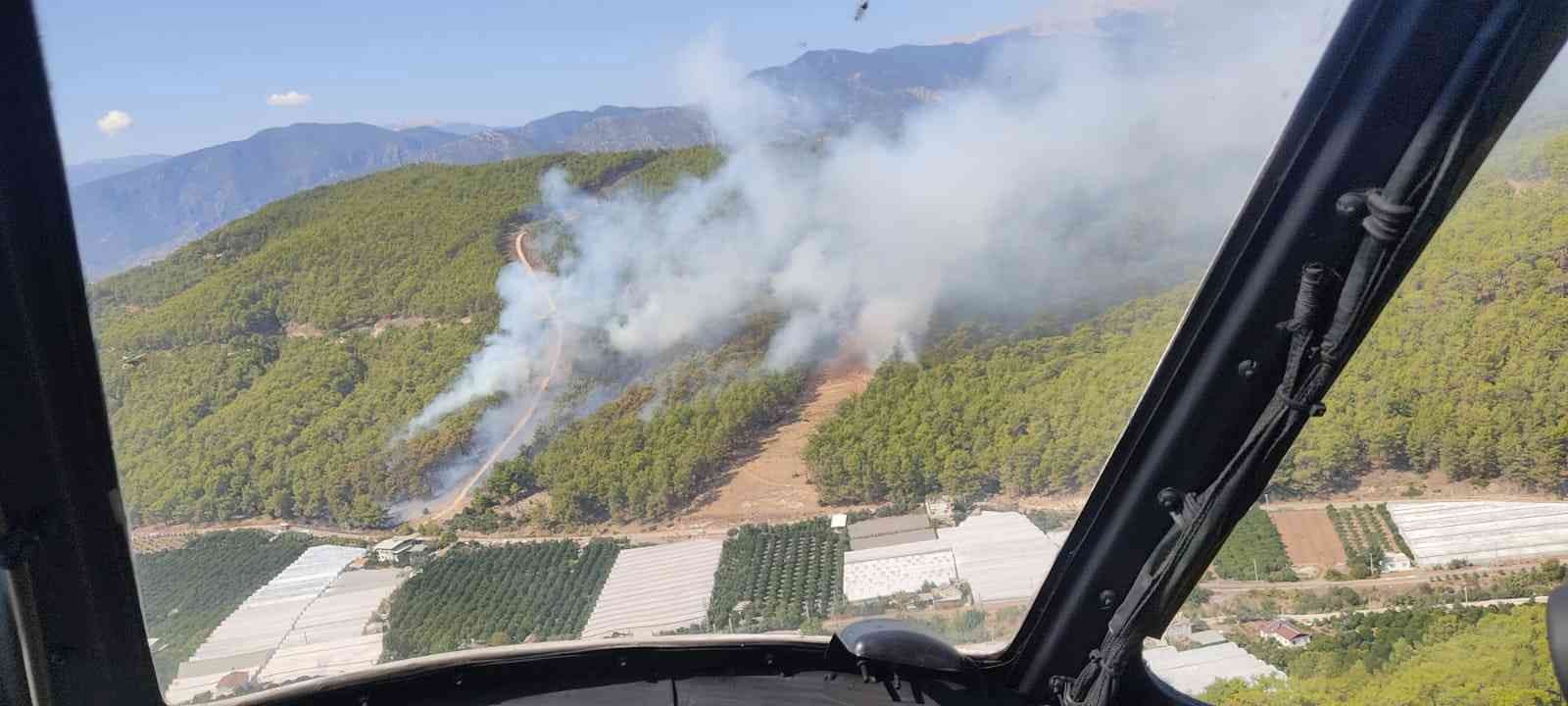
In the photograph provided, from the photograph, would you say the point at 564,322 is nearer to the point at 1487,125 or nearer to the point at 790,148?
the point at 790,148

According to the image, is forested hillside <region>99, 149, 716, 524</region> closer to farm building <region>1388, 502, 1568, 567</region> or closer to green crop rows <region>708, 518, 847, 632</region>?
green crop rows <region>708, 518, 847, 632</region>

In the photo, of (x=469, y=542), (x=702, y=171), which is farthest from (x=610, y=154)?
(x=469, y=542)

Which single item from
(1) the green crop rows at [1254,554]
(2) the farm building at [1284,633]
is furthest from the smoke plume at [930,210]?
(2) the farm building at [1284,633]

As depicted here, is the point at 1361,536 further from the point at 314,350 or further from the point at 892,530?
the point at 314,350

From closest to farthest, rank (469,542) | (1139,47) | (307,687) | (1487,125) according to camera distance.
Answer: (1487,125)
(1139,47)
(469,542)
(307,687)

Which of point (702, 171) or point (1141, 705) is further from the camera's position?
point (1141, 705)

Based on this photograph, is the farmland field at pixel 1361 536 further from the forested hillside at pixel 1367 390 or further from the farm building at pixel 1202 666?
the farm building at pixel 1202 666

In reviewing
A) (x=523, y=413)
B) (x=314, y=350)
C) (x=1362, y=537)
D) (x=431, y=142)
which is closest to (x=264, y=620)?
(x=314, y=350)
